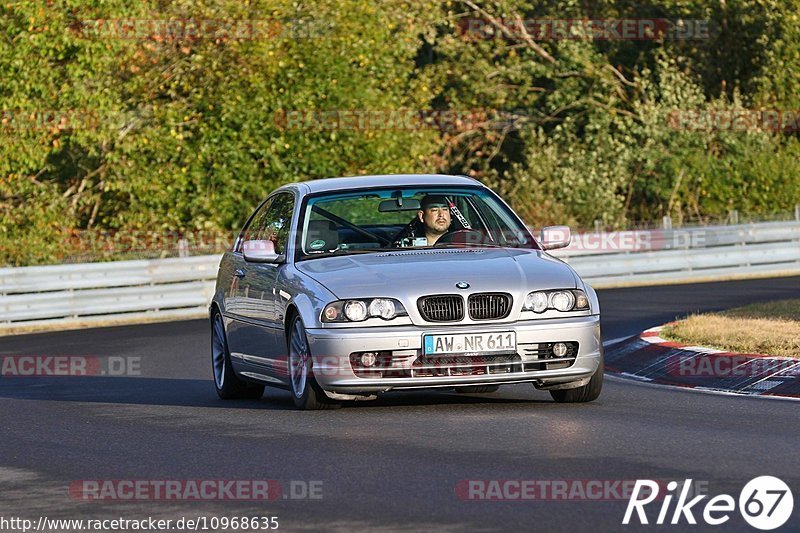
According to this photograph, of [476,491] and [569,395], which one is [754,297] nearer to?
[569,395]

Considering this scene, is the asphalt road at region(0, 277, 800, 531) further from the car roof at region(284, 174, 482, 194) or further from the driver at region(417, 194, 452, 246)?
the car roof at region(284, 174, 482, 194)

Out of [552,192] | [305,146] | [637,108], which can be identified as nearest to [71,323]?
[305,146]

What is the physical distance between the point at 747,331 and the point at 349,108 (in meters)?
19.6

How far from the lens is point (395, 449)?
9.45 m

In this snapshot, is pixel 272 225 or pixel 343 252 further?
pixel 272 225

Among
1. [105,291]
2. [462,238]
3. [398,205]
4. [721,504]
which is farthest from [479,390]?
[105,291]

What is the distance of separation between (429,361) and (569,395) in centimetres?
134

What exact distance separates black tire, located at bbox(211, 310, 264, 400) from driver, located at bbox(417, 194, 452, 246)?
6.57 feet

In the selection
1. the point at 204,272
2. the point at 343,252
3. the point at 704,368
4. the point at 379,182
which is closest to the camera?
the point at 343,252

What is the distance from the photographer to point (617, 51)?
1687 inches

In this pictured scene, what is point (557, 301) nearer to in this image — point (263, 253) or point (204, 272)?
point (263, 253)

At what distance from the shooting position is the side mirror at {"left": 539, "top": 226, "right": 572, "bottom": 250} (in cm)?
1181

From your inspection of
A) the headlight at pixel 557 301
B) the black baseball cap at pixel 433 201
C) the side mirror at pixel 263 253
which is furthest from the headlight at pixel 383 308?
the black baseball cap at pixel 433 201

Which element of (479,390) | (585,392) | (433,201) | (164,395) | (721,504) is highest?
(433,201)
